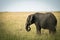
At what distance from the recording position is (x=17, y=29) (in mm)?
2857

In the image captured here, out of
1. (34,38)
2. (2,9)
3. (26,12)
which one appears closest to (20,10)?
(26,12)

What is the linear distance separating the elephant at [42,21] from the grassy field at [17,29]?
0.05 metres

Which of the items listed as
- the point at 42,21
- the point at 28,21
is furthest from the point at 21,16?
the point at 42,21

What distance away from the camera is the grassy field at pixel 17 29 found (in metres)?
2.83

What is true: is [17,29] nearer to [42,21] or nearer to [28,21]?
[28,21]

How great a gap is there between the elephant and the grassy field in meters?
0.05

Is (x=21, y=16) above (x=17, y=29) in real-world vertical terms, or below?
above

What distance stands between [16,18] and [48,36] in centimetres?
62

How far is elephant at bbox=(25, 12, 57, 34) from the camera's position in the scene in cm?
283

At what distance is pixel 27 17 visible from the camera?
2.86m

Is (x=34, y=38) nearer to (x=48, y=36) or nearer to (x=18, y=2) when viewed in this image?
(x=48, y=36)

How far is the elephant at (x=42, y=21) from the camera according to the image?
9.29ft

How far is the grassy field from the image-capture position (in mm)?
2828

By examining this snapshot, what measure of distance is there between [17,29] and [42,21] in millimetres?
444
